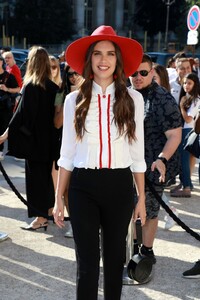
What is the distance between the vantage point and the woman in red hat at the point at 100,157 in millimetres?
2936

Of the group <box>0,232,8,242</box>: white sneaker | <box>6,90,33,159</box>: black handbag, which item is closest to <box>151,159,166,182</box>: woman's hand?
<box>6,90,33,159</box>: black handbag

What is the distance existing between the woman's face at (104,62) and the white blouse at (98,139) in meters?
0.05

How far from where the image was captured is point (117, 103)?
2963 mm

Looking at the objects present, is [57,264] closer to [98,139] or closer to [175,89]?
[98,139]

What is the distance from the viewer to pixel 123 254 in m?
3.06

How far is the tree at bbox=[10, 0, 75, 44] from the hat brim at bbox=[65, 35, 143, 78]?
194 ft

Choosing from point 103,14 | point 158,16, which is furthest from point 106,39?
point 103,14

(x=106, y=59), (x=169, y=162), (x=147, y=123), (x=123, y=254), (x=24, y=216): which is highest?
(x=106, y=59)

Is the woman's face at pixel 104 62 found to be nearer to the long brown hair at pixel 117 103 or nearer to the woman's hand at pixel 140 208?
the long brown hair at pixel 117 103

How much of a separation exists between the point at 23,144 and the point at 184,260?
1937 mm

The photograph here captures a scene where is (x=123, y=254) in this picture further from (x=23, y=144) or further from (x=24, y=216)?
(x=24, y=216)

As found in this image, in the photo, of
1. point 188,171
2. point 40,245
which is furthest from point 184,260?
point 188,171

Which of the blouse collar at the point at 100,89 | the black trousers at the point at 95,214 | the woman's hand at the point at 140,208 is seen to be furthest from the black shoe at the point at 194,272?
the blouse collar at the point at 100,89

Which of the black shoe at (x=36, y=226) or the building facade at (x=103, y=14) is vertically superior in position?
the building facade at (x=103, y=14)
